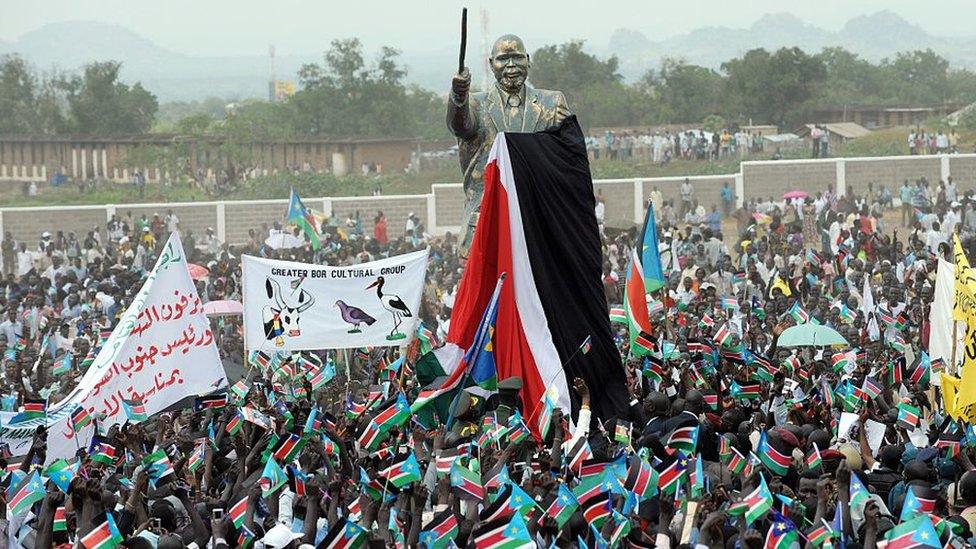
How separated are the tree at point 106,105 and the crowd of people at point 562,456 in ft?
145

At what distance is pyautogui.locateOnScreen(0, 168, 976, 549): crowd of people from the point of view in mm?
8195

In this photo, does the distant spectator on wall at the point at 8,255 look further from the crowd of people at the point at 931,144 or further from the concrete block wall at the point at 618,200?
the crowd of people at the point at 931,144

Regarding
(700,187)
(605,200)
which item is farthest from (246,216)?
(700,187)

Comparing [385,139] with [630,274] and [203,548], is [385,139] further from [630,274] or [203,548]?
[203,548]

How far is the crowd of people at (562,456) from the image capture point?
323 inches

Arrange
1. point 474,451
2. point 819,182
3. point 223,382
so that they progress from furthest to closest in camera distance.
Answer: point 819,182 → point 223,382 → point 474,451

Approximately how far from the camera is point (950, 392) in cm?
1179

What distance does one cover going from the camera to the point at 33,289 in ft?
76.1

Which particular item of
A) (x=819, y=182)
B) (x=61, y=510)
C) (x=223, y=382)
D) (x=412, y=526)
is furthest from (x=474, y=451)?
(x=819, y=182)

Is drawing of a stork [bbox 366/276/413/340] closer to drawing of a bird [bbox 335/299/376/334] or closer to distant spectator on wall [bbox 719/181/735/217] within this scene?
drawing of a bird [bbox 335/299/376/334]

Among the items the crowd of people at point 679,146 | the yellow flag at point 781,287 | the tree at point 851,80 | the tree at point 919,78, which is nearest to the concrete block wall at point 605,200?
the crowd of people at point 679,146

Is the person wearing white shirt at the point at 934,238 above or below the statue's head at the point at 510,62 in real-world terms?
below

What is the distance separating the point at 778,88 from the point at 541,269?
45.5m

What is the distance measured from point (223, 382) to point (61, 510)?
204 inches
